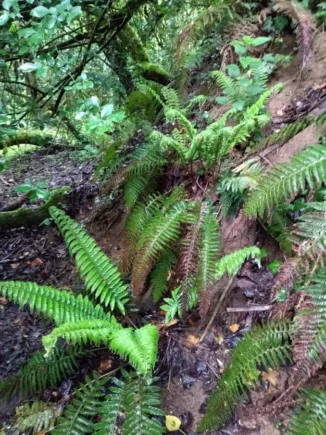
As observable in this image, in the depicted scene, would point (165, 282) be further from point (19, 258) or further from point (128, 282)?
point (19, 258)

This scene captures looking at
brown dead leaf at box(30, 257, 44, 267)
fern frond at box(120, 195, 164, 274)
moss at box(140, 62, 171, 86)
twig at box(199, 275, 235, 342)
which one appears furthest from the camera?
moss at box(140, 62, 171, 86)

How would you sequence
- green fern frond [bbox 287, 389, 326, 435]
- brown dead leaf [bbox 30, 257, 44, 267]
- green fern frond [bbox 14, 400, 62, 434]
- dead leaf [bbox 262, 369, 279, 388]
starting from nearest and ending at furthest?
green fern frond [bbox 287, 389, 326, 435], dead leaf [bbox 262, 369, 279, 388], green fern frond [bbox 14, 400, 62, 434], brown dead leaf [bbox 30, 257, 44, 267]

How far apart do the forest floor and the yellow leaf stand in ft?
0.10

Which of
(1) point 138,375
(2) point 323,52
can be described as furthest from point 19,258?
(2) point 323,52

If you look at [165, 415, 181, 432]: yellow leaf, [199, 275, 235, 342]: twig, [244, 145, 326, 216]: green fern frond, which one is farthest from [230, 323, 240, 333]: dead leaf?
[244, 145, 326, 216]: green fern frond

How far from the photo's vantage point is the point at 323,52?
3312 mm

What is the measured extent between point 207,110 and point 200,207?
1.66 metres

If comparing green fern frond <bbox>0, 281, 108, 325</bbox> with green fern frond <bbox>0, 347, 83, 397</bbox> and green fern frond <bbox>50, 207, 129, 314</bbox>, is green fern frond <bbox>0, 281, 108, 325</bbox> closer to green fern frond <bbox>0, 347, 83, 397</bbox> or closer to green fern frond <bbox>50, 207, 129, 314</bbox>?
green fern frond <bbox>50, 207, 129, 314</bbox>

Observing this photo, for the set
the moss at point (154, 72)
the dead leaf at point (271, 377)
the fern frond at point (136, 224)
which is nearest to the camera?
the dead leaf at point (271, 377)

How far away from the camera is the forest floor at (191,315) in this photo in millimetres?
1984

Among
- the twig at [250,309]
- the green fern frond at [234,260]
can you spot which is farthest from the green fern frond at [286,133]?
the twig at [250,309]

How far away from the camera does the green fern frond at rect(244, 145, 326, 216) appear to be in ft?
6.97

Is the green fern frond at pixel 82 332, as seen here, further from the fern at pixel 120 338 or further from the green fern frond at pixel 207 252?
the green fern frond at pixel 207 252

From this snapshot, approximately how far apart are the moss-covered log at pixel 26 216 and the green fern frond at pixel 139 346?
2.36 meters
